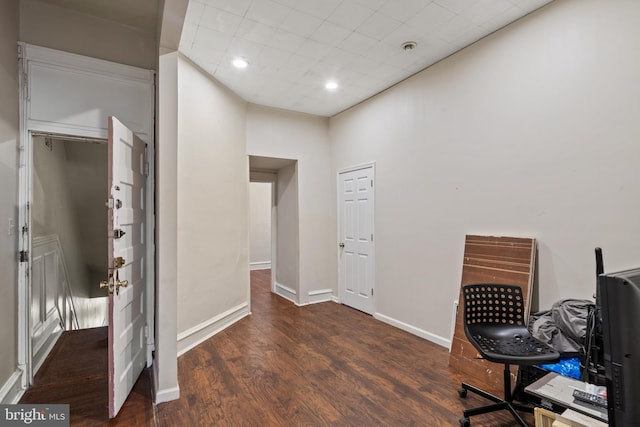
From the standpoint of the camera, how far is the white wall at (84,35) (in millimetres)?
2480

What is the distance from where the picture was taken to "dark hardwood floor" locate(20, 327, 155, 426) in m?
2.15

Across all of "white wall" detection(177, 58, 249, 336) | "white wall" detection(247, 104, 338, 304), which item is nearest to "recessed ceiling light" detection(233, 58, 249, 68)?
"white wall" detection(177, 58, 249, 336)

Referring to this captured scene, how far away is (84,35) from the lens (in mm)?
2662

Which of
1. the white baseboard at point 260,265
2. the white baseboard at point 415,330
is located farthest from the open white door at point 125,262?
the white baseboard at point 260,265

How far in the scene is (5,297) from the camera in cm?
218

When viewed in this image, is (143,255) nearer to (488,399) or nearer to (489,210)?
(488,399)

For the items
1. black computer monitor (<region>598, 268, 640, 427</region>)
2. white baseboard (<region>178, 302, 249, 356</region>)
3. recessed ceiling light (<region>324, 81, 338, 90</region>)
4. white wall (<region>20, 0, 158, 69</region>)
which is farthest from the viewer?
recessed ceiling light (<region>324, 81, 338, 90</region>)

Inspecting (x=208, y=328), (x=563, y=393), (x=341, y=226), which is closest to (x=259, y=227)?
(x=341, y=226)

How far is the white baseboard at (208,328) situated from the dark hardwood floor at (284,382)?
80mm

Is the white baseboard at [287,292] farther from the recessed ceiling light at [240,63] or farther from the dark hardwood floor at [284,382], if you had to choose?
the recessed ceiling light at [240,63]

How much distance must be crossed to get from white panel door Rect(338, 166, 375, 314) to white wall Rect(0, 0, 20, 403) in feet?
11.6

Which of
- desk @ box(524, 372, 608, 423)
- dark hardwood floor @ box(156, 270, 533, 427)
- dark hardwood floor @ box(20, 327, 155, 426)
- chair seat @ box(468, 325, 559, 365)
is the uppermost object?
desk @ box(524, 372, 608, 423)

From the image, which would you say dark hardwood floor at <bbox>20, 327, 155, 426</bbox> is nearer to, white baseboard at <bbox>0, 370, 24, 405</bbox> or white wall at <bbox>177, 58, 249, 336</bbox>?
white baseboard at <bbox>0, 370, 24, 405</bbox>

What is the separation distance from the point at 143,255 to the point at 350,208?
2824 millimetres
